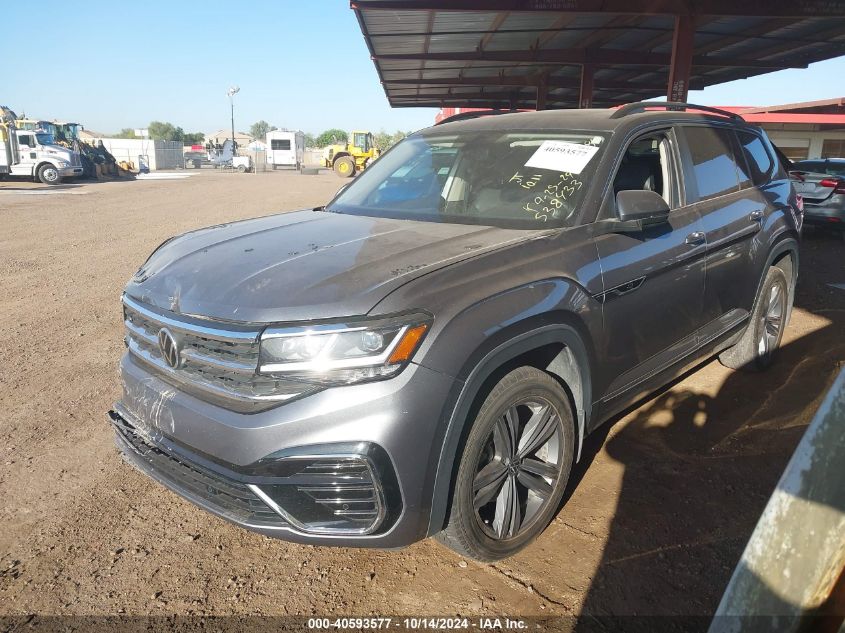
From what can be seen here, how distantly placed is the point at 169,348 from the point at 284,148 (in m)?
51.6

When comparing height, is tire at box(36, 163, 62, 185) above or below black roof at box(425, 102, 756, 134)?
below

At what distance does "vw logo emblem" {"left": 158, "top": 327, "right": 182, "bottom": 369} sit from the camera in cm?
242

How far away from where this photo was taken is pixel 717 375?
4.73 meters

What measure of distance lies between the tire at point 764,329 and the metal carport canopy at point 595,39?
7.86 metres

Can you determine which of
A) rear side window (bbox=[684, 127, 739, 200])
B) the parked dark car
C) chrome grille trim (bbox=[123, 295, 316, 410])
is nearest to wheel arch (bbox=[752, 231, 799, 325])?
rear side window (bbox=[684, 127, 739, 200])

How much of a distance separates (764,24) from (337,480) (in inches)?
545

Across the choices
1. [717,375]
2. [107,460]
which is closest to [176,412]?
[107,460]

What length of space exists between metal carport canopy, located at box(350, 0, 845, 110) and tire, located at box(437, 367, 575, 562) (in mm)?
9563

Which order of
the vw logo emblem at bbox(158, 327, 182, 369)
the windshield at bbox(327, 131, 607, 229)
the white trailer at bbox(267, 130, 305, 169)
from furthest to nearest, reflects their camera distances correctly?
the white trailer at bbox(267, 130, 305, 169), the windshield at bbox(327, 131, 607, 229), the vw logo emblem at bbox(158, 327, 182, 369)

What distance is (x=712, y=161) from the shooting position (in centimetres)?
399

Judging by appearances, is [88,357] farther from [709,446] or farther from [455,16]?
[455,16]

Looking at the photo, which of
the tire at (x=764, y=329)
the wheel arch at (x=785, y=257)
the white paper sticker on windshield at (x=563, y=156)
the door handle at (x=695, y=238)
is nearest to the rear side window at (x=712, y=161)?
the door handle at (x=695, y=238)

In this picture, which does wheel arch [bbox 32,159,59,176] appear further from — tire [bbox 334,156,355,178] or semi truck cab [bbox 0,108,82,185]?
tire [bbox 334,156,355,178]

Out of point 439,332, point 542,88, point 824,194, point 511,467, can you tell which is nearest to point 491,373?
point 439,332
